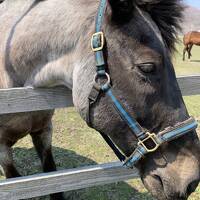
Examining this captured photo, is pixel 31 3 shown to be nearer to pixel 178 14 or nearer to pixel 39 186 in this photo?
pixel 178 14

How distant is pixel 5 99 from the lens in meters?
2.17

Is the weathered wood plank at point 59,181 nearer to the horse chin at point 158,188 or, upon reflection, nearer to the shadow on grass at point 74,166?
the horse chin at point 158,188

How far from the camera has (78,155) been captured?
4895 millimetres

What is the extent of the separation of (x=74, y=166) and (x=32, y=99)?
2494mm

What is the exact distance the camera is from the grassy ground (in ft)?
12.5

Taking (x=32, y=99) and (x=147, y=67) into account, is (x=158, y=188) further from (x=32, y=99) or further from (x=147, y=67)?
(x=32, y=99)

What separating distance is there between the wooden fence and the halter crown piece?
1.38 feet

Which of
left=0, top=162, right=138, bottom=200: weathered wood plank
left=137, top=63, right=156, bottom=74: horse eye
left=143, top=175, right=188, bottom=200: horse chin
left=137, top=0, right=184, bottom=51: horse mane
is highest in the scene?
left=137, top=0, right=184, bottom=51: horse mane

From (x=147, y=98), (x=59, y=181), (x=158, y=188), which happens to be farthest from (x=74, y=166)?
(x=147, y=98)

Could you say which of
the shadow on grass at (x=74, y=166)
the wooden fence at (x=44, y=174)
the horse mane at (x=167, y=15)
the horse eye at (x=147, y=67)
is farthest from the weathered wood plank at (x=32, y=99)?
the shadow on grass at (x=74, y=166)

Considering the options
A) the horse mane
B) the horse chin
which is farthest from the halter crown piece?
the horse mane

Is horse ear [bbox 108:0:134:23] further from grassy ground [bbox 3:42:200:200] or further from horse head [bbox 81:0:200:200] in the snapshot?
grassy ground [bbox 3:42:200:200]

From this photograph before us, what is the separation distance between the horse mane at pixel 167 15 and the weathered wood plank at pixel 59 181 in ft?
3.29

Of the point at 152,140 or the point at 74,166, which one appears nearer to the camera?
the point at 152,140
